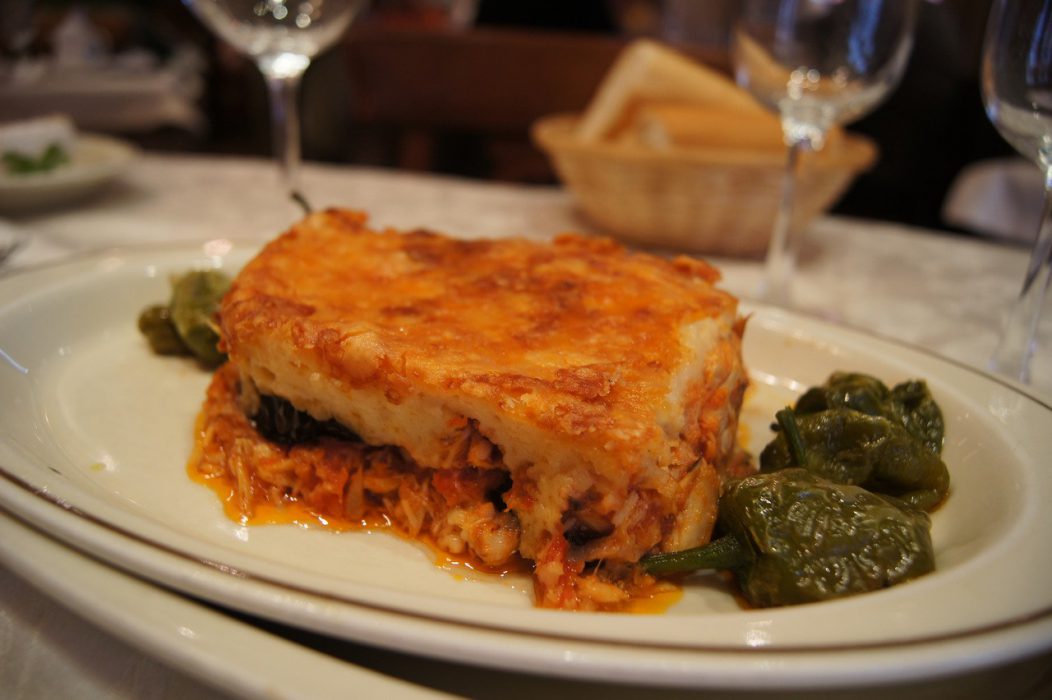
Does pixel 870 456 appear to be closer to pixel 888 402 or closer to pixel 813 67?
pixel 888 402

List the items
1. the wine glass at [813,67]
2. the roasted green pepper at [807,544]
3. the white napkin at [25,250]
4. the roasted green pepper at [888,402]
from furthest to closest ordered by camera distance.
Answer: the wine glass at [813,67] → the white napkin at [25,250] → the roasted green pepper at [888,402] → the roasted green pepper at [807,544]

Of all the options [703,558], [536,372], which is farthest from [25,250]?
[703,558]

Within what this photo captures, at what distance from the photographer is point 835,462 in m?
1.56

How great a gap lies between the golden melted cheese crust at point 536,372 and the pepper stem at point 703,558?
3cm

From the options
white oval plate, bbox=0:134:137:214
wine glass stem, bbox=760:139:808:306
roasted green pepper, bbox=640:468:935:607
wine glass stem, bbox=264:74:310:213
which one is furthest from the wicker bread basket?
white oval plate, bbox=0:134:137:214

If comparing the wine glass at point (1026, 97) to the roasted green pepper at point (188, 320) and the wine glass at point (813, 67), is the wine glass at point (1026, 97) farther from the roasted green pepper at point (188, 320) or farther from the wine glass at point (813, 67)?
the roasted green pepper at point (188, 320)

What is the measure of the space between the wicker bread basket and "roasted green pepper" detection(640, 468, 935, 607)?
6.41ft

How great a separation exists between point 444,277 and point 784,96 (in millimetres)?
1805

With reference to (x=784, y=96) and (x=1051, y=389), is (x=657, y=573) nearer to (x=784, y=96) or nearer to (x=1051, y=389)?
(x=1051, y=389)

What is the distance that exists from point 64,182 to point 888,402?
11.3ft

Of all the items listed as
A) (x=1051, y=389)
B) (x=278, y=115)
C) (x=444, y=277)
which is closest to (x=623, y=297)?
(x=444, y=277)

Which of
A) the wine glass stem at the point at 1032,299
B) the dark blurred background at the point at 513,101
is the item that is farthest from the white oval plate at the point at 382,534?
the dark blurred background at the point at 513,101

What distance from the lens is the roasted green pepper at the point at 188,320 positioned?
1996 millimetres

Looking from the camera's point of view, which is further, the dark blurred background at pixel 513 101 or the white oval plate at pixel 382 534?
the dark blurred background at pixel 513 101
